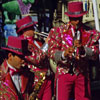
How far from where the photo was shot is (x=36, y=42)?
6164mm

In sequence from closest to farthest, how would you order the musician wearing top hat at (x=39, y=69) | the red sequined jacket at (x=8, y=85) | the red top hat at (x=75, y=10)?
the red sequined jacket at (x=8, y=85) → the musician wearing top hat at (x=39, y=69) → the red top hat at (x=75, y=10)

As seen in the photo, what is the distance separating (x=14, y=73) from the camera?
494 cm

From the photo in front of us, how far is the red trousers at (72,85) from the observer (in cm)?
579

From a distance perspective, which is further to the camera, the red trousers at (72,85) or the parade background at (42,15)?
the parade background at (42,15)

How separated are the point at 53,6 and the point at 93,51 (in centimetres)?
281

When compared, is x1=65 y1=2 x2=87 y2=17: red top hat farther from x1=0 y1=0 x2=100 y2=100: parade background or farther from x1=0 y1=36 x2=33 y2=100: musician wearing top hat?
x1=0 y1=0 x2=100 y2=100: parade background

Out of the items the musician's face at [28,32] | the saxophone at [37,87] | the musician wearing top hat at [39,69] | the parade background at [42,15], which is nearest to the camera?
the saxophone at [37,87]

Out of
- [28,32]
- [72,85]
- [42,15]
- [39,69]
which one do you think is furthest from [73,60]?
[42,15]

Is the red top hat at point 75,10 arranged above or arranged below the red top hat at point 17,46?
above

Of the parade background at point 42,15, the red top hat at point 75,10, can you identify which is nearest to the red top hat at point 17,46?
the red top hat at point 75,10

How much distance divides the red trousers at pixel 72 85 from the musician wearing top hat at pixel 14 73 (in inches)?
33.9

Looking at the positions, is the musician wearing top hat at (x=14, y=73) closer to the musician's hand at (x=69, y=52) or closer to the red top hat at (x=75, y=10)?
the musician's hand at (x=69, y=52)

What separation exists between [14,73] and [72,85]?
1.22 m

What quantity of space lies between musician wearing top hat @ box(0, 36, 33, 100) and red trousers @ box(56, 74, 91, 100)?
33.9 inches
